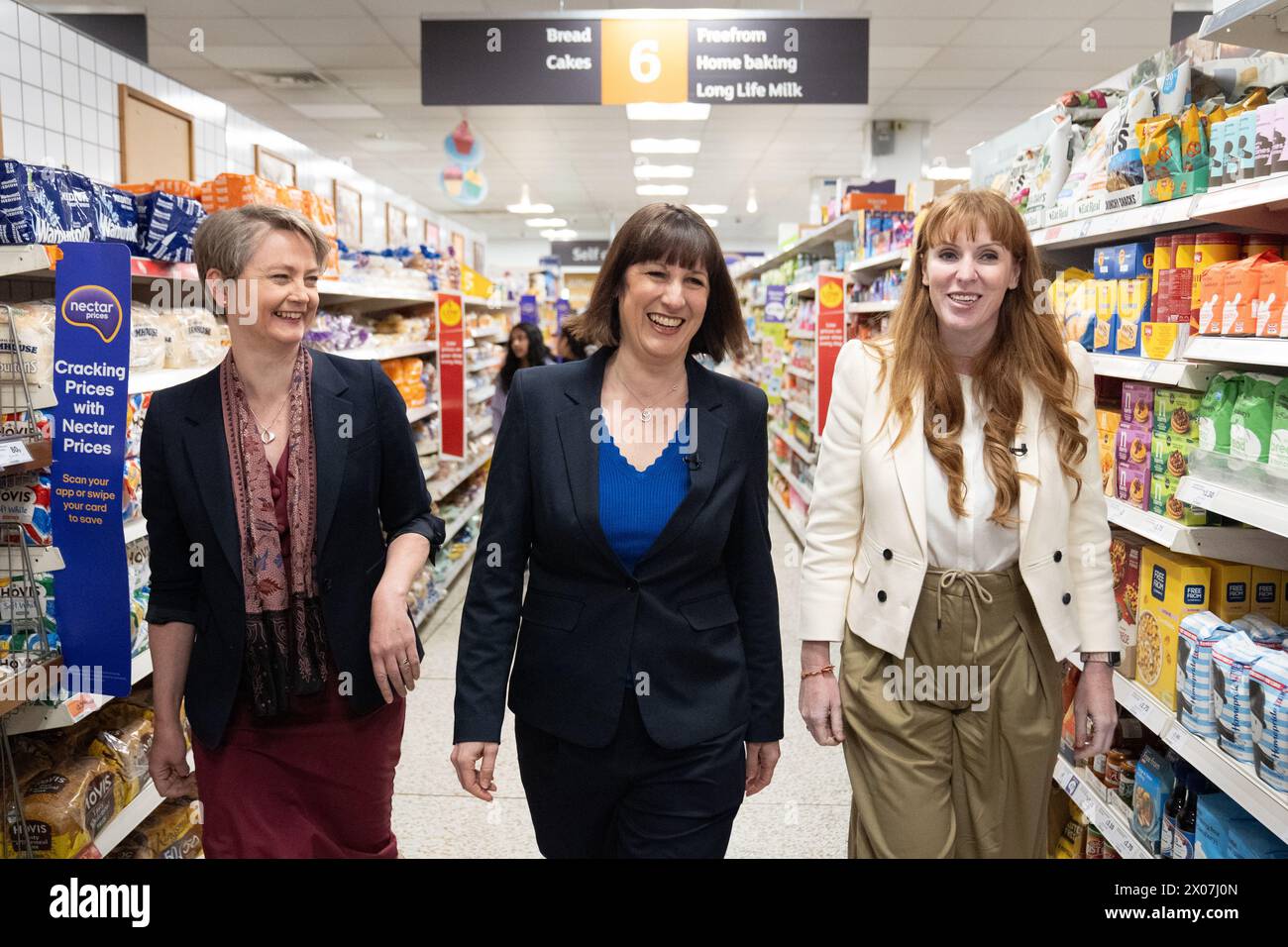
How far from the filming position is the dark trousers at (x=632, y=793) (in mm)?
1766

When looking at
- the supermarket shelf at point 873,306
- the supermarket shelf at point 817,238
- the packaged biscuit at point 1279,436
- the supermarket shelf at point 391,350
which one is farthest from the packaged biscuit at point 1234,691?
the supermarket shelf at point 817,238

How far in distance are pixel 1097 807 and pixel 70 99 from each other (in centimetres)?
465

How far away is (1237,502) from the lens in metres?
2.05

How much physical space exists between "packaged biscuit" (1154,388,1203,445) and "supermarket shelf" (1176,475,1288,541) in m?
0.14

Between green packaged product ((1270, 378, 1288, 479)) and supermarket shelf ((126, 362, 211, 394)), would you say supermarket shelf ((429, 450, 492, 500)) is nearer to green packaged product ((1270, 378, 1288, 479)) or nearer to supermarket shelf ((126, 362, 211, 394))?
supermarket shelf ((126, 362, 211, 394))

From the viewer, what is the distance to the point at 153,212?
9.14 ft

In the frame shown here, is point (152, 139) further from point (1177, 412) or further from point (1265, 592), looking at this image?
point (1265, 592)

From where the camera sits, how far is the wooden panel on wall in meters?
4.78

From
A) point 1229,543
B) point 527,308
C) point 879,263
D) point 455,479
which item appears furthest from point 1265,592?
point 527,308

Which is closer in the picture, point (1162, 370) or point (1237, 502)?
point (1237, 502)

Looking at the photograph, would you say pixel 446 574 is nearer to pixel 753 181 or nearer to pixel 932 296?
pixel 932 296

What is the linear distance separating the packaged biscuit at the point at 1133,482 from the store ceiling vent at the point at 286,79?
794cm

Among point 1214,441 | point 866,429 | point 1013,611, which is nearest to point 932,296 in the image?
point 866,429

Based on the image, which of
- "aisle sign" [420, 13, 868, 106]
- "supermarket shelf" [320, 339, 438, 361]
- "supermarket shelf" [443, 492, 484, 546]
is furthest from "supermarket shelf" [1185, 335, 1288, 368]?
"supermarket shelf" [443, 492, 484, 546]
